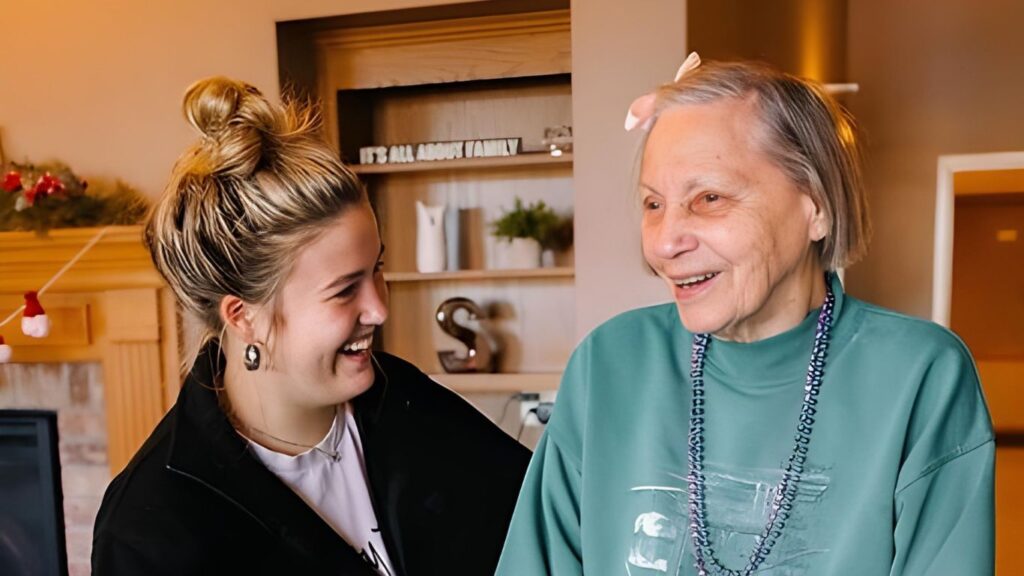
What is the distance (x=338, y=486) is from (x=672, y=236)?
0.75 meters

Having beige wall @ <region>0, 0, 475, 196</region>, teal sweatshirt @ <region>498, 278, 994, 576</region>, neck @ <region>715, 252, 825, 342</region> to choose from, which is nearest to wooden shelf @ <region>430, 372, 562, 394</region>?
beige wall @ <region>0, 0, 475, 196</region>

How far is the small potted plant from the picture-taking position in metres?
2.65

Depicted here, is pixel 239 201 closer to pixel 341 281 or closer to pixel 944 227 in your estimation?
pixel 341 281

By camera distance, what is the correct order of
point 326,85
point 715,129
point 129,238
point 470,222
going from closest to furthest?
point 715,129 < point 129,238 < point 326,85 < point 470,222

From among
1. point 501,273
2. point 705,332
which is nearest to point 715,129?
point 705,332

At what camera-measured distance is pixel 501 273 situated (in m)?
2.57

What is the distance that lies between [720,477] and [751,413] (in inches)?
3.2

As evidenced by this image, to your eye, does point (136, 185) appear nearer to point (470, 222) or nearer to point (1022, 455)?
point (470, 222)

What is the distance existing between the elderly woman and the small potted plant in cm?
167

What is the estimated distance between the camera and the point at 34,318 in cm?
225

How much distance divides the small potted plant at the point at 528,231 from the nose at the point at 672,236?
5.70ft

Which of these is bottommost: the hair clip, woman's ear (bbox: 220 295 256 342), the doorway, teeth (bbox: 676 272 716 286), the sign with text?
the doorway

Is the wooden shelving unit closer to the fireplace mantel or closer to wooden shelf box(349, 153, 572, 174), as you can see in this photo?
wooden shelf box(349, 153, 572, 174)

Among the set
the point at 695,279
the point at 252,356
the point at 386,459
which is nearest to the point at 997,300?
the point at 386,459
